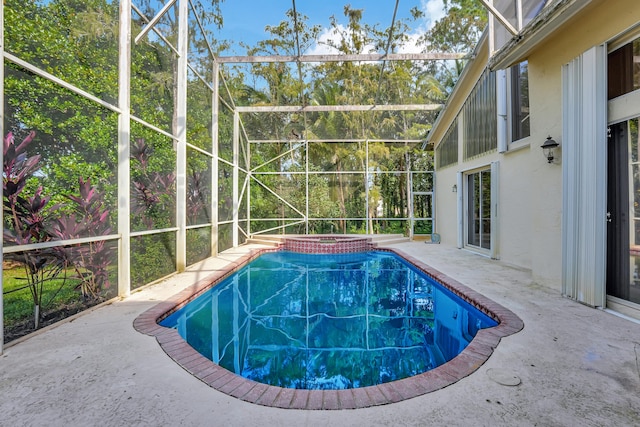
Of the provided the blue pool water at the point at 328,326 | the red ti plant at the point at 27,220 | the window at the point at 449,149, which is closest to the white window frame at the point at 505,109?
the window at the point at 449,149

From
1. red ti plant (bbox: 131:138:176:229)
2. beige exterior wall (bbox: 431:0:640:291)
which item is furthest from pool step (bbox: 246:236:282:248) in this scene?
beige exterior wall (bbox: 431:0:640:291)

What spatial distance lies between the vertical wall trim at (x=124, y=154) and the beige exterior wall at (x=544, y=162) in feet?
18.9

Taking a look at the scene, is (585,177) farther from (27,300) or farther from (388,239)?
(388,239)

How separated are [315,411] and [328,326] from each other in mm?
1985

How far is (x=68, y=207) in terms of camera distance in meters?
3.32

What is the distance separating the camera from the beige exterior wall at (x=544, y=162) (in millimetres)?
3460

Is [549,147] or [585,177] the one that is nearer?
[585,177]

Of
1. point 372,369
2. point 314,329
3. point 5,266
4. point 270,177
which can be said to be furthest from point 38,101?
point 270,177

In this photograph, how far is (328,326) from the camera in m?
3.75

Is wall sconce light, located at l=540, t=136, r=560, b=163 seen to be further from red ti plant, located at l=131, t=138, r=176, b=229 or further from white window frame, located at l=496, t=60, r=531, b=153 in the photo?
red ti plant, located at l=131, t=138, r=176, b=229

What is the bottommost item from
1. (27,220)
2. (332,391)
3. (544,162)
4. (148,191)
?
(332,391)

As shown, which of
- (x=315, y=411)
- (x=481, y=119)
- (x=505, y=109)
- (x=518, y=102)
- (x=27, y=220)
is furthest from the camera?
(x=481, y=119)

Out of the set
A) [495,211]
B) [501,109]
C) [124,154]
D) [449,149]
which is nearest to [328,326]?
[124,154]

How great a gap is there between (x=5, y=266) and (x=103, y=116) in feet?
6.67
